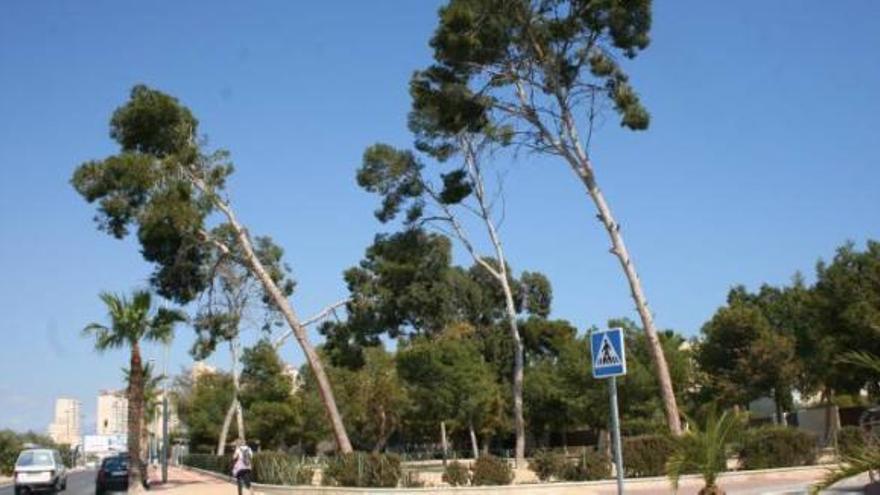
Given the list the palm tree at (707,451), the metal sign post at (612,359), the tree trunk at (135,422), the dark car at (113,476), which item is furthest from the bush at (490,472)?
the dark car at (113,476)

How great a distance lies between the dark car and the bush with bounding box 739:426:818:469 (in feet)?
83.4

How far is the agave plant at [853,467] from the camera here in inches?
271

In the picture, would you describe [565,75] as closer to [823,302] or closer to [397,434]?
[823,302]

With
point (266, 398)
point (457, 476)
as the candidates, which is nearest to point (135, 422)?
point (457, 476)

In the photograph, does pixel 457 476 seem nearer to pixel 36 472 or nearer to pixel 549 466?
pixel 549 466

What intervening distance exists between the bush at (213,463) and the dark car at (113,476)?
4.28m

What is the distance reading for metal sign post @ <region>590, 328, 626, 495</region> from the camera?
11578 millimetres

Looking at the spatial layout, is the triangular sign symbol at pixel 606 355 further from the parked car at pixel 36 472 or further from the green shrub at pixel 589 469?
the parked car at pixel 36 472

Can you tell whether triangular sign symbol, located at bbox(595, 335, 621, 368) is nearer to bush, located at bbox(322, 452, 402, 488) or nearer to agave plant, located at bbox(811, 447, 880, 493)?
agave plant, located at bbox(811, 447, 880, 493)

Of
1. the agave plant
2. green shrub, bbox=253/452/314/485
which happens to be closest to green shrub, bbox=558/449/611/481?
green shrub, bbox=253/452/314/485

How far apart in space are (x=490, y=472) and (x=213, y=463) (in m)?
28.3

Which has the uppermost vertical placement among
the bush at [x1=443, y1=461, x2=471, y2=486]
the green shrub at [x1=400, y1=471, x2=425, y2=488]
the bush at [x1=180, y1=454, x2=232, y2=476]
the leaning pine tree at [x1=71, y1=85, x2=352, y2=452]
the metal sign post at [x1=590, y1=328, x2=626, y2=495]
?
the leaning pine tree at [x1=71, y1=85, x2=352, y2=452]

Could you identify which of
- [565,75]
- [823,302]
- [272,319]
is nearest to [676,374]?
[823,302]

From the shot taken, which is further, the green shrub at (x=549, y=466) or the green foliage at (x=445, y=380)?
the green foliage at (x=445, y=380)
